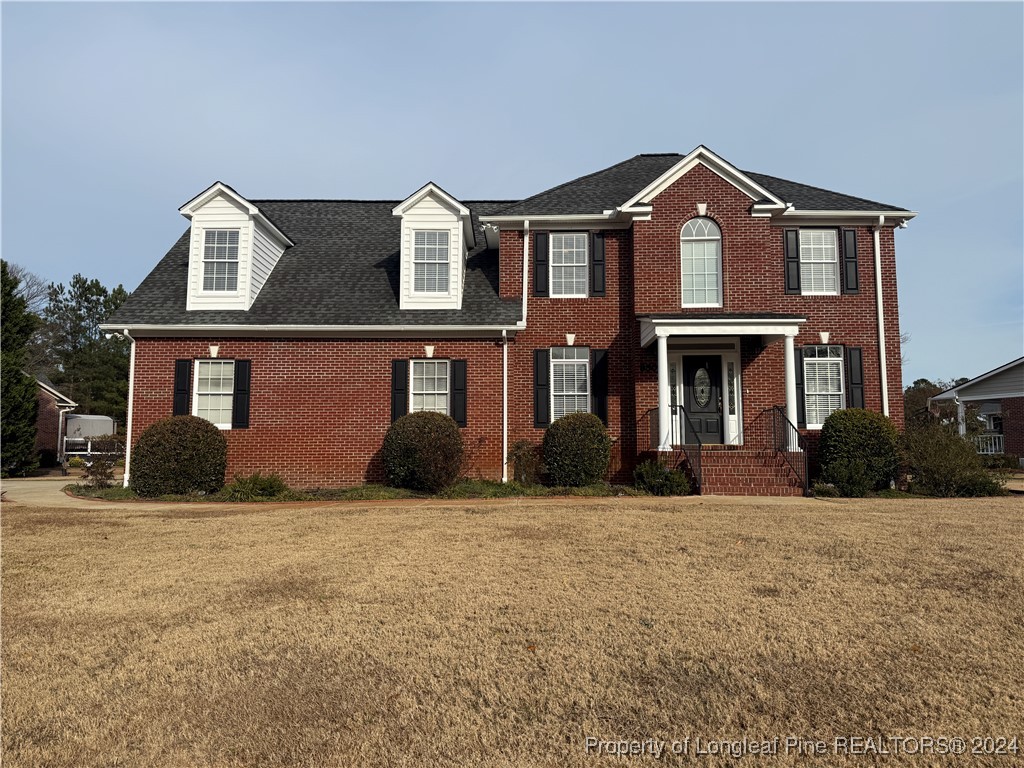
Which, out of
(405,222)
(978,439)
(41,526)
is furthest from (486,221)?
(978,439)

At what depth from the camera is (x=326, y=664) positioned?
12.1ft

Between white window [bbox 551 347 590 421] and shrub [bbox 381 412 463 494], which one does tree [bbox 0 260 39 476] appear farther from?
white window [bbox 551 347 590 421]

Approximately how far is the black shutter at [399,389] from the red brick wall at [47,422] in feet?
70.9

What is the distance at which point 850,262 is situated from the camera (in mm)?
15297

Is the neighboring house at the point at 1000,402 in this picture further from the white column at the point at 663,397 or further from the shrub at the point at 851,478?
the white column at the point at 663,397

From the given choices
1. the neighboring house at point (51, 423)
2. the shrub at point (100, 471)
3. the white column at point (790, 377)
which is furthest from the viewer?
the neighboring house at point (51, 423)

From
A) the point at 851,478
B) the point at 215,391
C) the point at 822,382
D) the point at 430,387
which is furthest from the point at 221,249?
the point at 851,478

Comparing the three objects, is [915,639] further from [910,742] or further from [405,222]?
[405,222]

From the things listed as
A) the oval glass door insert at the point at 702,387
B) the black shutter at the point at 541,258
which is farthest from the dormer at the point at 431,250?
the oval glass door insert at the point at 702,387

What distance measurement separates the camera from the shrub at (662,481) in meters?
12.5

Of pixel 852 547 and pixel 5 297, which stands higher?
pixel 5 297

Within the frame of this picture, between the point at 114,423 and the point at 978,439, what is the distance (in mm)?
41900

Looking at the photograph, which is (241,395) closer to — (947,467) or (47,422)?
(947,467)

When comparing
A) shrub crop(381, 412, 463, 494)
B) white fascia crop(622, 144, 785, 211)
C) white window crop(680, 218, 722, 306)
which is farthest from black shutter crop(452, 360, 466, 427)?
white window crop(680, 218, 722, 306)
